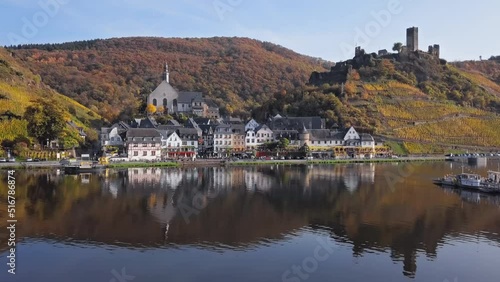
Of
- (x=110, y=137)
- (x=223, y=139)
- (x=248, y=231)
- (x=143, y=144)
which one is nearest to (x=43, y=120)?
(x=110, y=137)

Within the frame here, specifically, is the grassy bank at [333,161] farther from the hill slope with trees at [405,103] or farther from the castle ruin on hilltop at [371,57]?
the castle ruin on hilltop at [371,57]

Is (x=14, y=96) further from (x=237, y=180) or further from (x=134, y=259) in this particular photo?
(x=134, y=259)

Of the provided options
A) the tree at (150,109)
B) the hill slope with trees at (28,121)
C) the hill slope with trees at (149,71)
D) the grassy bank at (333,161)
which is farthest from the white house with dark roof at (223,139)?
the hill slope with trees at (149,71)

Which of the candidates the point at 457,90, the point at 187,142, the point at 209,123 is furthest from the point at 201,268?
the point at 457,90

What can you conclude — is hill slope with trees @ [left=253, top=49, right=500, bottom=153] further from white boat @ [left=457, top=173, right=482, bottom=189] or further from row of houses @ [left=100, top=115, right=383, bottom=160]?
white boat @ [left=457, top=173, right=482, bottom=189]

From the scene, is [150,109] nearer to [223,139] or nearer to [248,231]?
[223,139]
